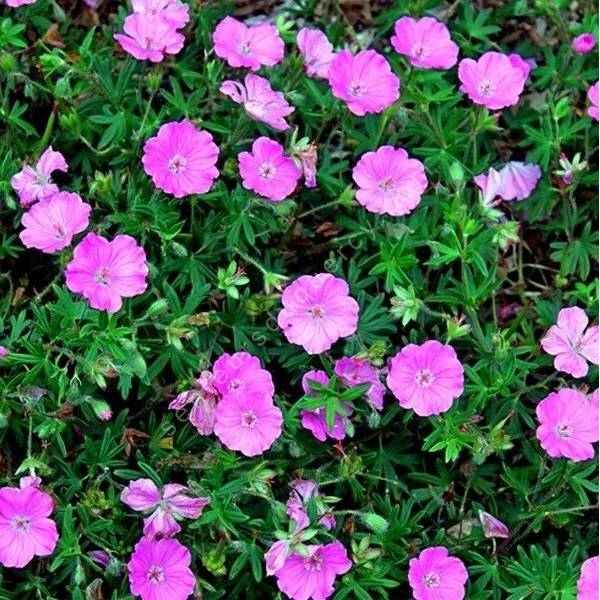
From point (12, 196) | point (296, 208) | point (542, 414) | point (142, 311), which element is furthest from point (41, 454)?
point (542, 414)

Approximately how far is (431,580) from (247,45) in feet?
5.56

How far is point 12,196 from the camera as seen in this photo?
317 cm

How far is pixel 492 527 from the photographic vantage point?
2.96 meters

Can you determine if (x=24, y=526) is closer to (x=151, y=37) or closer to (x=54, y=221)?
(x=54, y=221)

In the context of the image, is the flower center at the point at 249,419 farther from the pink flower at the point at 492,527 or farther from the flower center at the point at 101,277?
the pink flower at the point at 492,527

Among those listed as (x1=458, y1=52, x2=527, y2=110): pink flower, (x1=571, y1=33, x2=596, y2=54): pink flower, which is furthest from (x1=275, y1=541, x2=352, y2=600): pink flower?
(x1=571, y1=33, x2=596, y2=54): pink flower

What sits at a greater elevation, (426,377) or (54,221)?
(54,221)

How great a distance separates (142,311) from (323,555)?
34.3 inches

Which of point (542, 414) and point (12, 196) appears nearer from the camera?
point (542, 414)

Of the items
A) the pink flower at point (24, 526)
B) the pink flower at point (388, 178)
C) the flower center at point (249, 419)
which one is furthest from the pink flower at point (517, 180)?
the pink flower at point (24, 526)

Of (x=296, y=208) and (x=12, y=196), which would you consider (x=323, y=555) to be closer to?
(x=296, y=208)

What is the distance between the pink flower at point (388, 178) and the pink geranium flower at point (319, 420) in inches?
22.2

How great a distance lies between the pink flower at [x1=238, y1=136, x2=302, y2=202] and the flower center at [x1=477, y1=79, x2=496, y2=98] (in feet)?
2.22

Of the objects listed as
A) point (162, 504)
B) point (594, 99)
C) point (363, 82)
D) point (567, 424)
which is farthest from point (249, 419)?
point (594, 99)
